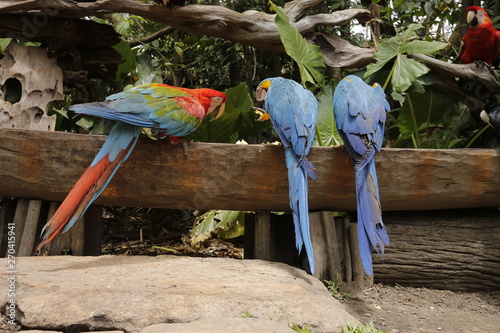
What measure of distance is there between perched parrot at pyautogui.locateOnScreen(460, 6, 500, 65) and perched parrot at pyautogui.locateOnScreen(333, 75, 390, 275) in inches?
48.7

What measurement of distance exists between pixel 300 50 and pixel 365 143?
976 mm

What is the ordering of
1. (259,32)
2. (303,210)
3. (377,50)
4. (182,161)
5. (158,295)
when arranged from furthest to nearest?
(377,50) → (259,32) → (182,161) → (303,210) → (158,295)


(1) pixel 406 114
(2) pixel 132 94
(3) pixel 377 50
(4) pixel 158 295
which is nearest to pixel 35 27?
(2) pixel 132 94

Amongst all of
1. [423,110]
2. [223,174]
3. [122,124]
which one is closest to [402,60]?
[423,110]

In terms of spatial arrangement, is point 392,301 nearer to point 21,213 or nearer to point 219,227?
point 219,227

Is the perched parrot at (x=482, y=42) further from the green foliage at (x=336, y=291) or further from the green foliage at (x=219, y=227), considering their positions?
the green foliage at (x=219, y=227)

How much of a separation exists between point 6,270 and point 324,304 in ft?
4.59

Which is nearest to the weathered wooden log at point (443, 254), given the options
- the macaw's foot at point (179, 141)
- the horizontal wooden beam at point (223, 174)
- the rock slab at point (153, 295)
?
the horizontal wooden beam at point (223, 174)

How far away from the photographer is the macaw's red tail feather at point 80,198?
2113mm

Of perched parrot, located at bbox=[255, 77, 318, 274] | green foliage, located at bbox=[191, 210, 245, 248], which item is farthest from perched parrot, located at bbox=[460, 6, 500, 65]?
green foliage, located at bbox=[191, 210, 245, 248]

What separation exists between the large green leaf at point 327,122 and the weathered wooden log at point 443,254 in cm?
73

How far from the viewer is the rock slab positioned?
5.97ft

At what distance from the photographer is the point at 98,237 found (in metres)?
3.05

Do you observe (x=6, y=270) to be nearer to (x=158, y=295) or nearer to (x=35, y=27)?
(x=158, y=295)
